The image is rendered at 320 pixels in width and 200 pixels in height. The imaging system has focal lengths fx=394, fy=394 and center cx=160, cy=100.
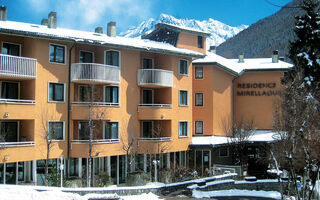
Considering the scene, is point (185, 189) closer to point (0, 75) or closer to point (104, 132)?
point (104, 132)

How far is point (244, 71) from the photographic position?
43750 mm

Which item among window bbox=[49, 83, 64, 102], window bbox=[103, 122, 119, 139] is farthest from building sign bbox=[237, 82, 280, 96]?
window bbox=[49, 83, 64, 102]

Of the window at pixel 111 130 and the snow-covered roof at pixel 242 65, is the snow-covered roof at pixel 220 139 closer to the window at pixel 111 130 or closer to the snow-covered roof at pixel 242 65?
the snow-covered roof at pixel 242 65

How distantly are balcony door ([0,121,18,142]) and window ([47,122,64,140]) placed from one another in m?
2.20

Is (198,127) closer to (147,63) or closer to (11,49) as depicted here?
(147,63)

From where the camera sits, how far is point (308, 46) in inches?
1462

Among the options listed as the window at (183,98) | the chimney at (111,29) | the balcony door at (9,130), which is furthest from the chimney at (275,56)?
the balcony door at (9,130)

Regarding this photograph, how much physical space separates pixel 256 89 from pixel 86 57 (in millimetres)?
21678

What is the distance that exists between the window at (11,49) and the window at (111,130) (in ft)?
27.0

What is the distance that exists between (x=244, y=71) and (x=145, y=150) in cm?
1757

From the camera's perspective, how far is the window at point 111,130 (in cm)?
2980

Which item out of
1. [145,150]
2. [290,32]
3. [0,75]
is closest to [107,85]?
[145,150]

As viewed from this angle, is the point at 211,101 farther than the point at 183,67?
Yes

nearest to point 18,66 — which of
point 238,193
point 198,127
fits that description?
point 238,193
